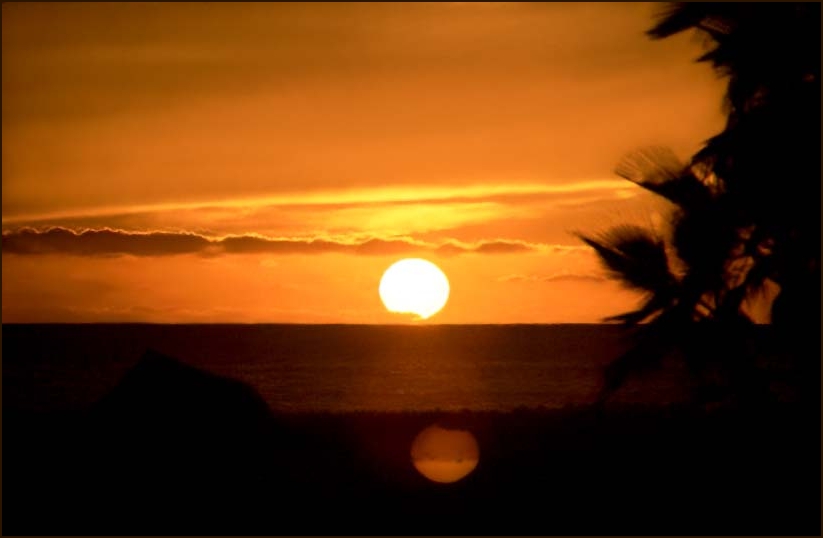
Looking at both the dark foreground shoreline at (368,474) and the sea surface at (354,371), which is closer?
the dark foreground shoreline at (368,474)

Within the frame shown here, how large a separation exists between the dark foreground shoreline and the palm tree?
3.00 feet

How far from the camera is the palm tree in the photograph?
8.90m

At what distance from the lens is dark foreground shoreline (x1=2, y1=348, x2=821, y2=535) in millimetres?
9617

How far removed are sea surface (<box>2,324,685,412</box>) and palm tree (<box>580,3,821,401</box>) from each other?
2.06 feet

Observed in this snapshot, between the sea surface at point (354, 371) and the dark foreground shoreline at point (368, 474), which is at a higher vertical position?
the sea surface at point (354, 371)

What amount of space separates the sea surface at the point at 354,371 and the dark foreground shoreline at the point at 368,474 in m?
1.53

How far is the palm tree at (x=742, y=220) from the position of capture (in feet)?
29.2

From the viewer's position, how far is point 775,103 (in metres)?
9.06

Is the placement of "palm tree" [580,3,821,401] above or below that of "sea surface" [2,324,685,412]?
below

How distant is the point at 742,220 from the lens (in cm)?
910

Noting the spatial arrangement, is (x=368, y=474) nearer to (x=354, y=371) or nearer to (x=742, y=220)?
(x=742, y=220)

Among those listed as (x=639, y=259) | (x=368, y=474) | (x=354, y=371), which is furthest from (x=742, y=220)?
(x=354, y=371)

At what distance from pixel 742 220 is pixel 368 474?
5583 mm

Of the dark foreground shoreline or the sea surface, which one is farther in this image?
the sea surface
